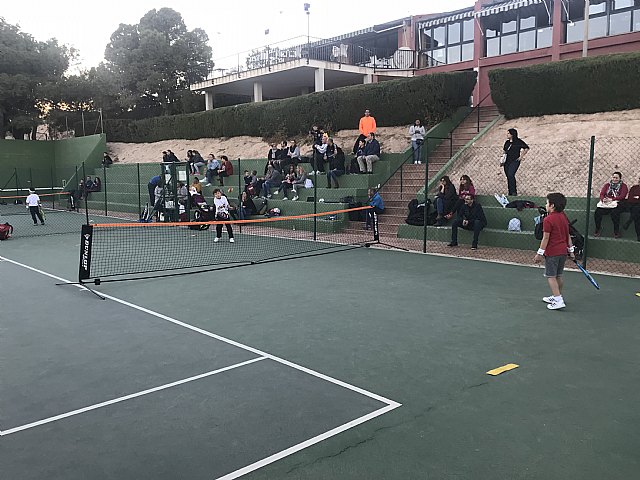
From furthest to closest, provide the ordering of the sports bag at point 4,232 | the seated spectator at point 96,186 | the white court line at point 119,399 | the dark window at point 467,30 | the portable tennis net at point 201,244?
the dark window at point 467,30, the seated spectator at point 96,186, the sports bag at point 4,232, the portable tennis net at point 201,244, the white court line at point 119,399

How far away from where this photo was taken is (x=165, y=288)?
970 centimetres

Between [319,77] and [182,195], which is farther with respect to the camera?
[319,77]

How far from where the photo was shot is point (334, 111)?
25172 millimetres

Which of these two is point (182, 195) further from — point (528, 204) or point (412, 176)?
point (528, 204)

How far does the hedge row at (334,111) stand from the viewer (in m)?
21.6

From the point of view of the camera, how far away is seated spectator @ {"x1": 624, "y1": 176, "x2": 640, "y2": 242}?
39.0 ft

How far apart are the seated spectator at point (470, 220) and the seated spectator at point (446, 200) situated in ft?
2.20

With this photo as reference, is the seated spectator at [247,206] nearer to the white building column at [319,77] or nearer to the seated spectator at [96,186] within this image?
the white building column at [319,77]

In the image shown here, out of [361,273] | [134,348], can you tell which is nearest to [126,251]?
[361,273]

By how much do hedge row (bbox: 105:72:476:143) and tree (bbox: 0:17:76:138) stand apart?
848cm

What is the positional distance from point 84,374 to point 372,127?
16.2 m

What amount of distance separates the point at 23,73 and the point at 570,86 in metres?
34.3

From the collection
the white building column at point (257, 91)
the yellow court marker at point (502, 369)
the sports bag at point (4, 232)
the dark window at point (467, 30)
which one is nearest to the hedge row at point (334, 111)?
the white building column at point (257, 91)

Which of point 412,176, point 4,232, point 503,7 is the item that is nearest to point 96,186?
point 4,232
